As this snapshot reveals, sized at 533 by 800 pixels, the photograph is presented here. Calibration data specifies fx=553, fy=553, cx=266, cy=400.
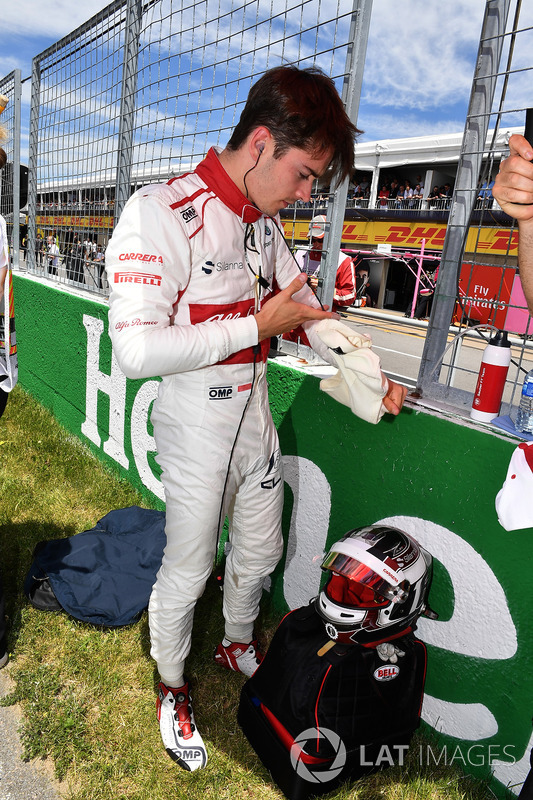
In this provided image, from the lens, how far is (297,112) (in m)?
1.69

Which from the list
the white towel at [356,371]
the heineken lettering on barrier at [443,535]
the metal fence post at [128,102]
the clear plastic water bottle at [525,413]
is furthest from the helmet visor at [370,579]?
the metal fence post at [128,102]

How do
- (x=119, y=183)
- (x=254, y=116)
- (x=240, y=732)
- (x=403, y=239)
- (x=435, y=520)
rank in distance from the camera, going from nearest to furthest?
(x=254, y=116), (x=435, y=520), (x=240, y=732), (x=119, y=183), (x=403, y=239)

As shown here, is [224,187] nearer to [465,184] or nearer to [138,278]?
[138,278]

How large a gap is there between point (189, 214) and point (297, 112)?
45cm

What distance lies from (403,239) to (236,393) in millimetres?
21969

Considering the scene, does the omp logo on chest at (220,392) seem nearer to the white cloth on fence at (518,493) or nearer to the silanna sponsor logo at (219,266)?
the silanna sponsor logo at (219,266)

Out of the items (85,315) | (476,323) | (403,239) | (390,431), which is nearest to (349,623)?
(390,431)

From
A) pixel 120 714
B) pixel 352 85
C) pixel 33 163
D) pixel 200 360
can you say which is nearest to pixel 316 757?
pixel 120 714

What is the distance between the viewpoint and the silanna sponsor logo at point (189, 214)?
5.73 feet

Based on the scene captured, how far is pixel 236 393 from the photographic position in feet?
6.37

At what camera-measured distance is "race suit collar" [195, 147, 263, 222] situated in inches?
72.2

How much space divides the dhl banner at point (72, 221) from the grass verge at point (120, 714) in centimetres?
255

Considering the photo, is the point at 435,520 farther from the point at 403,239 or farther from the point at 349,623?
the point at 403,239

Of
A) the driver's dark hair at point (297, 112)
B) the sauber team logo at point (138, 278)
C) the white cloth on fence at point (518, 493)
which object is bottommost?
the white cloth on fence at point (518, 493)
